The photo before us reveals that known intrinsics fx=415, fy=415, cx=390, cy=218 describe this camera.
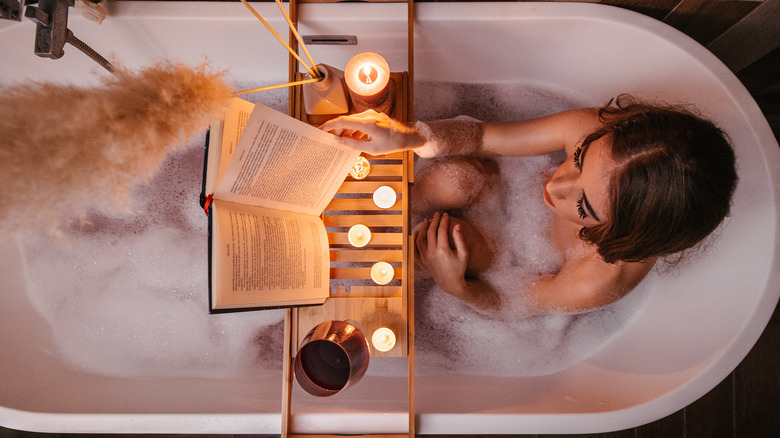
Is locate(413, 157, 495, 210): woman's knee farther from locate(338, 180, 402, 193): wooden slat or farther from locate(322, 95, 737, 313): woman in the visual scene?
locate(338, 180, 402, 193): wooden slat

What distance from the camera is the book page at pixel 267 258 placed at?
2.13ft

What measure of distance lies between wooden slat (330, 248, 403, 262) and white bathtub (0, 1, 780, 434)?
35 cm

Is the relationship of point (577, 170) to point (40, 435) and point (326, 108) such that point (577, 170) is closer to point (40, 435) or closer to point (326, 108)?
point (326, 108)

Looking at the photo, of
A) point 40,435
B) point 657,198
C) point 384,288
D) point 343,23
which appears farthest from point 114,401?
point 657,198

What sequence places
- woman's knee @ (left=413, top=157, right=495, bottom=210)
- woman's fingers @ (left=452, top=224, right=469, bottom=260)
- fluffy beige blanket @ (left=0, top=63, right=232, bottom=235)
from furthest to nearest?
woman's knee @ (left=413, top=157, right=495, bottom=210)
woman's fingers @ (left=452, top=224, right=469, bottom=260)
fluffy beige blanket @ (left=0, top=63, right=232, bottom=235)

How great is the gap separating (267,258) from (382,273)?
0.87ft

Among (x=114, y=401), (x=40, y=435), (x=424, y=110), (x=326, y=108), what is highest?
(x=424, y=110)

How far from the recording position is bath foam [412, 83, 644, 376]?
122 cm

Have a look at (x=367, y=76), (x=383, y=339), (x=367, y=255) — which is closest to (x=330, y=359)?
(x=383, y=339)

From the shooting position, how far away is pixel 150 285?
1268mm

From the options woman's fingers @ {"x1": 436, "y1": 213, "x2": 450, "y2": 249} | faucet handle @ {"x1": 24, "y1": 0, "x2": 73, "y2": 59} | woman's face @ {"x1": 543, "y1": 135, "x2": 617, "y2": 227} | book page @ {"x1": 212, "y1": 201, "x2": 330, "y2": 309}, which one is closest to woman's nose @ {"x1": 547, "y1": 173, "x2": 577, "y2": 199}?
woman's face @ {"x1": 543, "y1": 135, "x2": 617, "y2": 227}

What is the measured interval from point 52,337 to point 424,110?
1288 mm

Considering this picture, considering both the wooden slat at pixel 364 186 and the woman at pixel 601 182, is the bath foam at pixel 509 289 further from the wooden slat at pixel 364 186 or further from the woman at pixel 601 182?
the wooden slat at pixel 364 186

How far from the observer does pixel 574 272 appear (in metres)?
1.06
